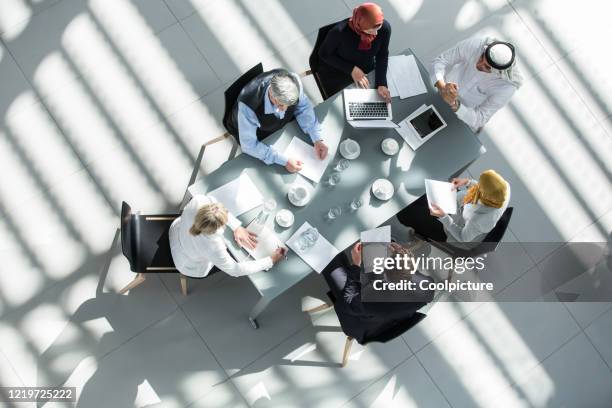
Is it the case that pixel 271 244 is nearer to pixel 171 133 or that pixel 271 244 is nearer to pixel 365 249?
pixel 365 249

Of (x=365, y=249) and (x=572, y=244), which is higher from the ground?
(x=365, y=249)

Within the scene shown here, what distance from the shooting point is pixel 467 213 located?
392 centimetres

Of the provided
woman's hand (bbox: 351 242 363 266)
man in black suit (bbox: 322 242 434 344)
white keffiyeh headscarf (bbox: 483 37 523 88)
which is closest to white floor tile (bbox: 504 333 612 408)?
man in black suit (bbox: 322 242 434 344)

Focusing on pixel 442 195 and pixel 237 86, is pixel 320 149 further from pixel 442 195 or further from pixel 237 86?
pixel 442 195

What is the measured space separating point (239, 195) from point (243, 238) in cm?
28

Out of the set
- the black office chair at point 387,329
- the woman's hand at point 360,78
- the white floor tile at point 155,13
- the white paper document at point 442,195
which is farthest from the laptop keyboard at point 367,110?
the white floor tile at point 155,13

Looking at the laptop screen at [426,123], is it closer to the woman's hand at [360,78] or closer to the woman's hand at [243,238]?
the woman's hand at [360,78]

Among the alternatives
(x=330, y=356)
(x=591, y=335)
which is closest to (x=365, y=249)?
(x=330, y=356)

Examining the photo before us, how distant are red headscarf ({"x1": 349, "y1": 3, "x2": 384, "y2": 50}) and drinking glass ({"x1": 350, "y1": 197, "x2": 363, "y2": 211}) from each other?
3.71 ft

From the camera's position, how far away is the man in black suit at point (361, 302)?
365cm

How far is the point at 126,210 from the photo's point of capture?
3.82m

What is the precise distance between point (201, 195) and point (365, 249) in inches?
43.1

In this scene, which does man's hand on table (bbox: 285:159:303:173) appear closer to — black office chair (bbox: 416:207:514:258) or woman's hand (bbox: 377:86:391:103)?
woman's hand (bbox: 377:86:391:103)

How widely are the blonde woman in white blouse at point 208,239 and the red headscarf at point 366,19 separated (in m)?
1.53
